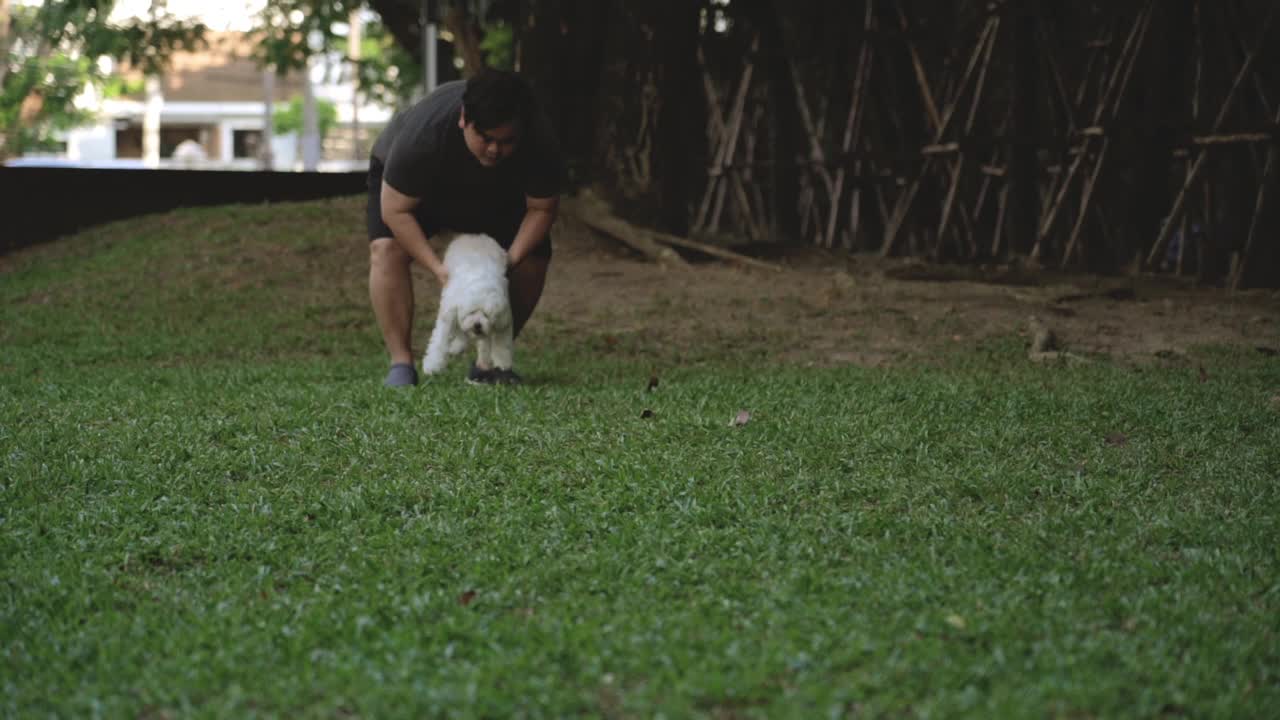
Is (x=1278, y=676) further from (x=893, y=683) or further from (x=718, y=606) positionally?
(x=718, y=606)

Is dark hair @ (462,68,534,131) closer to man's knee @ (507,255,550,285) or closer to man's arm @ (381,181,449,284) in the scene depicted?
man's arm @ (381,181,449,284)

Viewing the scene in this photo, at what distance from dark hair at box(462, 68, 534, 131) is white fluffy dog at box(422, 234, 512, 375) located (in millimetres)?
636

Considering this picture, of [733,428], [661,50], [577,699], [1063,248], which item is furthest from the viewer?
[661,50]

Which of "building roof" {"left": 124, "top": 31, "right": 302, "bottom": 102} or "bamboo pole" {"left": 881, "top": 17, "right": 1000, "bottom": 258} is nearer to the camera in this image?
"bamboo pole" {"left": 881, "top": 17, "right": 1000, "bottom": 258}

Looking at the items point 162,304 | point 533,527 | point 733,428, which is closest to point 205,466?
point 533,527

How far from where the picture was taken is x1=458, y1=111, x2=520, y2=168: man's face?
6168 millimetres

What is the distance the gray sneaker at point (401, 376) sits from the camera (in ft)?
22.0

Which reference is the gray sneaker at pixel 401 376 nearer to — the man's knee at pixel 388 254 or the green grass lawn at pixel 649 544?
the green grass lawn at pixel 649 544

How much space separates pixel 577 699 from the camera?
2814mm

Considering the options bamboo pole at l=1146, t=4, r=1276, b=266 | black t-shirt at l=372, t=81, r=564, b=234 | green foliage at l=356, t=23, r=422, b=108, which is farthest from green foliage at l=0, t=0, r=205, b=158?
bamboo pole at l=1146, t=4, r=1276, b=266

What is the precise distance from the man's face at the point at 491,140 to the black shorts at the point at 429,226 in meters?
0.48

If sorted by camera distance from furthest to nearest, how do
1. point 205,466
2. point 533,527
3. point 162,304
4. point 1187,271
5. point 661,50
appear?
point 661,50, point 1187,271, point 162,304, point 205,466, point 533,527

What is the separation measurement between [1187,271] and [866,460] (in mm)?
7055

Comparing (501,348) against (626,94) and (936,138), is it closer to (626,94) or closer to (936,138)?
(936,138)
